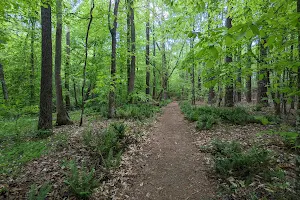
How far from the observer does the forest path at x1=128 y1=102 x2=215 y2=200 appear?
3.57 metres

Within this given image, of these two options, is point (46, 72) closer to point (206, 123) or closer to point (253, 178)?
point (206, 123)

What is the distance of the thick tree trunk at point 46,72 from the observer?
6.35m

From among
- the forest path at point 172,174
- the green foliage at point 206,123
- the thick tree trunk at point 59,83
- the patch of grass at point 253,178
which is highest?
the thick tree trunk at point 59,83

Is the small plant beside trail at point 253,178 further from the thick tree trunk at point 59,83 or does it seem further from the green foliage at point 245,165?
the thick tree trunk at point 59,83

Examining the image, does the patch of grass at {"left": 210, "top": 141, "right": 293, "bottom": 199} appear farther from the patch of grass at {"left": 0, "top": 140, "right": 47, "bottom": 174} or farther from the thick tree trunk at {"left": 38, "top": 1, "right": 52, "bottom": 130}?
the thick tree trunk at {"left": 38, "top": 1, "right": 52, "bottom": 130}

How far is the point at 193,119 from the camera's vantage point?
9.11m

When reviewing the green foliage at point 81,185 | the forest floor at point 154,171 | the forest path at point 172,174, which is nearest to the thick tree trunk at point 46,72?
the forest floor at point 154,171

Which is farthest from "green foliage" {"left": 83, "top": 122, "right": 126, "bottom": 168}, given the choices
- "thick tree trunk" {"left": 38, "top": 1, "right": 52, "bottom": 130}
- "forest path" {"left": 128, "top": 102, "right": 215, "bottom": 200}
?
"thick tree trunk" {"left": 38, "top": 1, "right": 52, "bottom": 130}

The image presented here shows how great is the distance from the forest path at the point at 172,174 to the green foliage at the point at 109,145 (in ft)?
2.61

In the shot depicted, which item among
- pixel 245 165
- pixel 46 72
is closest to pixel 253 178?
pixel 245 165

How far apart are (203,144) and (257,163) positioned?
7.31ft

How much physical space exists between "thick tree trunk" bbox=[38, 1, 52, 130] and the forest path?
4.72 metres

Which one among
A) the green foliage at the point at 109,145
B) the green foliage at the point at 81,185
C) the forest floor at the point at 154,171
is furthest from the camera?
the green foliage at the point at 109,145

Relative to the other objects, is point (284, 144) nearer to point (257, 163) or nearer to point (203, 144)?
point (257, 163)
